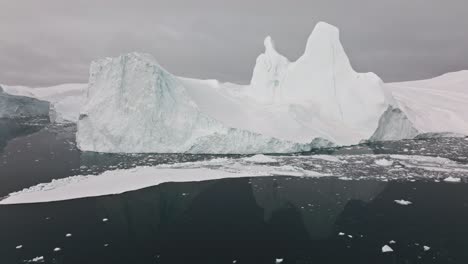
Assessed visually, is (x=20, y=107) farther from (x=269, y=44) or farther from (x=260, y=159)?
(x=260, y=159)

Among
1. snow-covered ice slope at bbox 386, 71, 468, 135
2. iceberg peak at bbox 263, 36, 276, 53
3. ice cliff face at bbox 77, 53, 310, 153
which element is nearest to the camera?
ice cliff face at bbox 77, 53, 310, 153

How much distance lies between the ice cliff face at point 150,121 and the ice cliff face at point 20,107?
97.5ft

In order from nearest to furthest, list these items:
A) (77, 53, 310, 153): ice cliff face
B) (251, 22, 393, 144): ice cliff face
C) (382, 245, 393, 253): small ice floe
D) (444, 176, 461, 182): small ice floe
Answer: (382, 245, 393, 253): small ice floe → (444, 176, 461, 182): small ice floe → (77, 53, 310, 153): ice cliff face → (251, 22, 393, 144): ice cliff face

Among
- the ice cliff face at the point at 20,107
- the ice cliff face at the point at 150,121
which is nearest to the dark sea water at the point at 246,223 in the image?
the ice cliff face at the point at 150,121

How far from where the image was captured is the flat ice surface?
11.9 metres

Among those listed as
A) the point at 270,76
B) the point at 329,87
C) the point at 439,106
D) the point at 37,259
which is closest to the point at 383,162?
the point at 329,87

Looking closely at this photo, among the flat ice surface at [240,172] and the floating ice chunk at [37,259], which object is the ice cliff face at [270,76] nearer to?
the flat ice surface at [240,172]

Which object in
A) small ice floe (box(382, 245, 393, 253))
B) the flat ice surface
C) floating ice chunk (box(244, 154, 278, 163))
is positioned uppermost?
floating ice chunk (box(244, 154, 278, 163))

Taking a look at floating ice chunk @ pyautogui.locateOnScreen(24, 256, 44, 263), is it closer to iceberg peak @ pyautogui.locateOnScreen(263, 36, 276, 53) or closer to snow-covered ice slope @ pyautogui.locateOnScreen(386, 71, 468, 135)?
snow-covered ice slope @ pyautogui.locateOnScreen(386, 71, 468, 135)

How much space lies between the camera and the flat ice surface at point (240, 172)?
39.0ft

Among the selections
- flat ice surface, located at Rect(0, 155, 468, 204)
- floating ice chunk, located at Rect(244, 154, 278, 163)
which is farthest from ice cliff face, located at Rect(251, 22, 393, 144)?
floating ice chunk, located at Rect(244, 154, 278, 163)

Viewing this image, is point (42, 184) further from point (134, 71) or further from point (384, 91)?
point (384, 91)

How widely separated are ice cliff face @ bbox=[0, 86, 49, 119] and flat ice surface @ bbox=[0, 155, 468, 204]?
120ft

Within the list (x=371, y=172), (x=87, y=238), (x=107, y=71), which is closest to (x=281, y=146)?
Result: (x=371, y=172)
